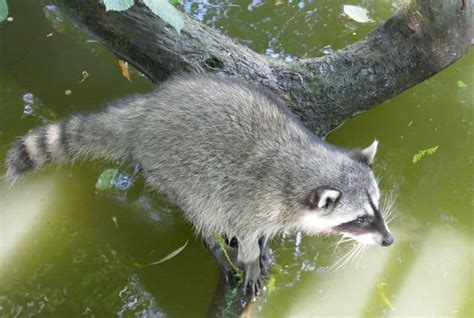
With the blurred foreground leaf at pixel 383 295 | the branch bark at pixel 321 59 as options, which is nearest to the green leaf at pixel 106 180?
the branch bark at pixel 321 59

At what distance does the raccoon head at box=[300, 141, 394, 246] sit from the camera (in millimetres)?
3180

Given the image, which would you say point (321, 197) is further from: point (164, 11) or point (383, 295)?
point (164, 11)

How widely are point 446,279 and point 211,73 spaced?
2.00 metres

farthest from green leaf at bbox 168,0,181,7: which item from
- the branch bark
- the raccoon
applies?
the raccoon

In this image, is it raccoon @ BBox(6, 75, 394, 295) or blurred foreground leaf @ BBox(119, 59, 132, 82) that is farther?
blurred foreground leaf @ BBox(119, 59, 132, 82)

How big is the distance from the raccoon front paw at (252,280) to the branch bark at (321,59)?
1.14 metres

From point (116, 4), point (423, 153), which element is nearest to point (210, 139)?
point (116, 4)

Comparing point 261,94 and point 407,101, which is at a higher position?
point 261,94

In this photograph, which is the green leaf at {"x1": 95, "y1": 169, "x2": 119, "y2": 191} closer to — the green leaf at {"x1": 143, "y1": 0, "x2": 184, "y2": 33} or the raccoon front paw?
the raccoon front paw

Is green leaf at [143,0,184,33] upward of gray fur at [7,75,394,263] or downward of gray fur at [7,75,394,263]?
upward

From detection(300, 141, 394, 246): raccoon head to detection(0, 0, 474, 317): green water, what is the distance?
52 cm

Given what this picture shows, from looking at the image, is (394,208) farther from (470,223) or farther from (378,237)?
(378,237)

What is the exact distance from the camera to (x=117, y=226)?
3838 mm

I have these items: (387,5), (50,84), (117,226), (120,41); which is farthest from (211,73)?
(387,5)
